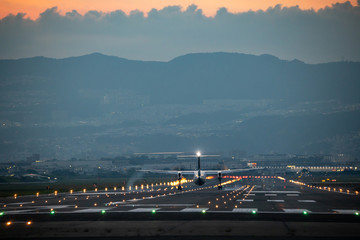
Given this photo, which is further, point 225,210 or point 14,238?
point 225,210

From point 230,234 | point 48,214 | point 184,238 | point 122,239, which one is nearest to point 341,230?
point 230,234

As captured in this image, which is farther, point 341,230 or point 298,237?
point 341,230

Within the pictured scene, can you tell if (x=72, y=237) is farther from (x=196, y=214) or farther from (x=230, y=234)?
(x=196, y=214)

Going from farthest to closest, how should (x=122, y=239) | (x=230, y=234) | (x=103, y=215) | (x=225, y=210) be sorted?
(x=225, y=210) < (x=103, y=215) < (x=230, y=234) < (x=122, y=239)

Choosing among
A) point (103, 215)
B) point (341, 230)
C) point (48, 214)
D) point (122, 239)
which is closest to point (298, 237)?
point (341, 230)

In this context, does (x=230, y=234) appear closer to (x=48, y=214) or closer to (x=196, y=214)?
(x=196, y=214)

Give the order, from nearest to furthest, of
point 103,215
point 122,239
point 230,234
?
point 122,239 → point 230,234 → point 103,215

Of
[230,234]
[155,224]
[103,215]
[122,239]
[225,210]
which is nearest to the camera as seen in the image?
[122,239]

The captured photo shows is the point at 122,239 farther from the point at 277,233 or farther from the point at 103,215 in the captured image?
the point at 103,215
